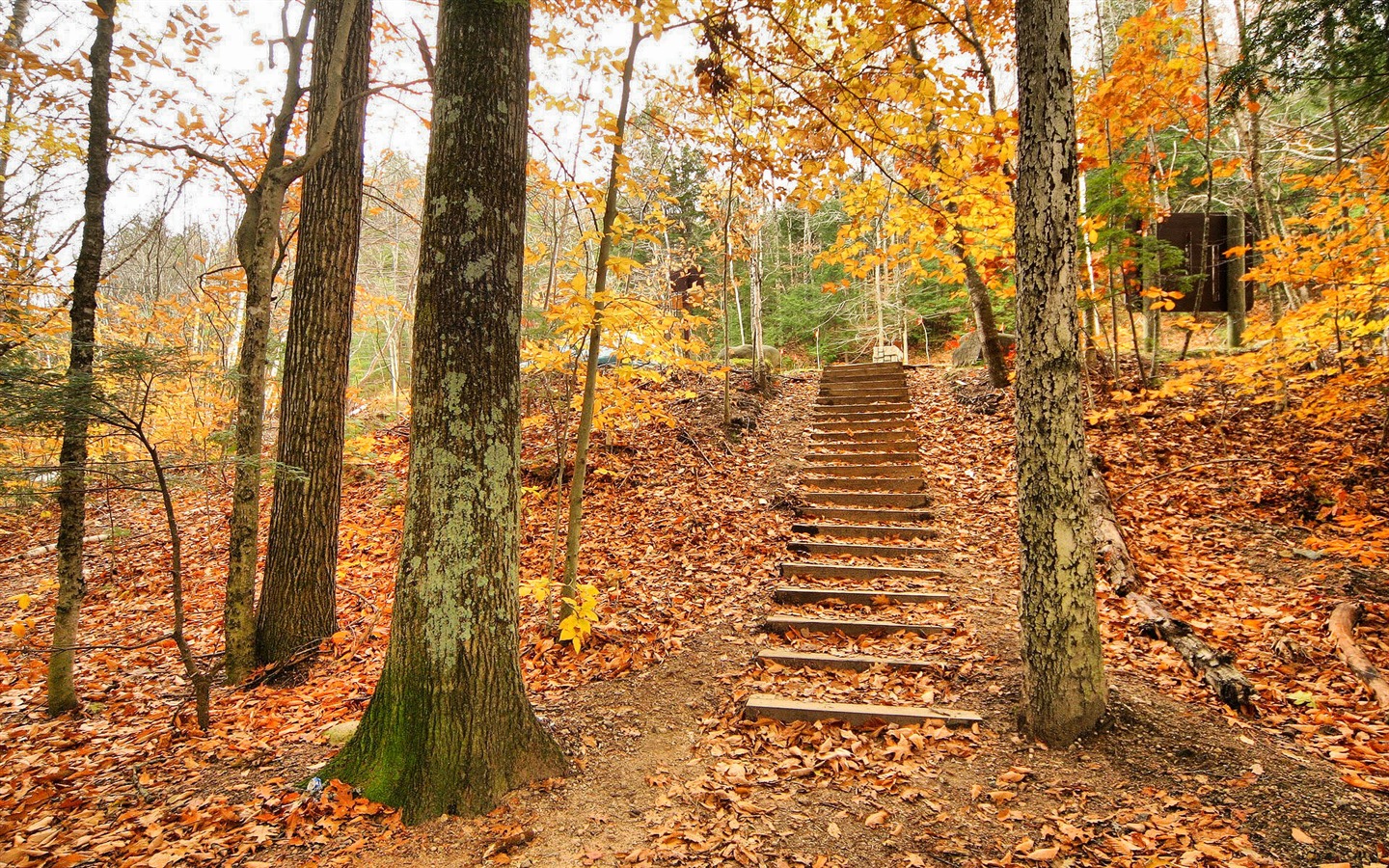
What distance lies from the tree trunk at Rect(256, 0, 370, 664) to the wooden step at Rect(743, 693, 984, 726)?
3869 millimetres

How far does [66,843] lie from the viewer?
2.76 metres

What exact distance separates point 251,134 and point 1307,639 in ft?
→ 35.7

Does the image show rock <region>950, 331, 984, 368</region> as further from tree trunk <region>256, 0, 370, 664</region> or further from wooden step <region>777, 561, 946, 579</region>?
tree trunk <region>256, 0, 370, 664</region>

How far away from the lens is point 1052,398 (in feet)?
11.0

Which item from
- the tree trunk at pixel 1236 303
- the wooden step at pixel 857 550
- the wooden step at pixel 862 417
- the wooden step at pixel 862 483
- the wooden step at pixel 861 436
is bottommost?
the wooden step at pixel 857 550

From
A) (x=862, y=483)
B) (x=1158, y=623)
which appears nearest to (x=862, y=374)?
(x=862, y=483)

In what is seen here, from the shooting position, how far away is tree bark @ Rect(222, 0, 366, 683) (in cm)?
430

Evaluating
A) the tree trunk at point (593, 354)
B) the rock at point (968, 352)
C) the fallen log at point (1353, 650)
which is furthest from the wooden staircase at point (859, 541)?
the fallen log at point (1353, 650)

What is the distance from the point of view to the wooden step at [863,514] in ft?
24.8

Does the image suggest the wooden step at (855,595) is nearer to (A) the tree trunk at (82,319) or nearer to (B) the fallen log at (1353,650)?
(B) the fallen log at (1353,650)

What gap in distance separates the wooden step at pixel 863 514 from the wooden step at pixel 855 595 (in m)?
1.88

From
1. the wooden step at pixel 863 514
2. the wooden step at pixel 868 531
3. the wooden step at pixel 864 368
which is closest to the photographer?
the wooden step at pixel 868 531

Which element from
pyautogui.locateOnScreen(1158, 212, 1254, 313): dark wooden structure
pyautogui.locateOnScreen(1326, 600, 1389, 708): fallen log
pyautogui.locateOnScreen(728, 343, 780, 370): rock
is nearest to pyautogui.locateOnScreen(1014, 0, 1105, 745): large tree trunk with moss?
pyautogui.locateOnScreen(1326, 600, 1389, 708): fallen log

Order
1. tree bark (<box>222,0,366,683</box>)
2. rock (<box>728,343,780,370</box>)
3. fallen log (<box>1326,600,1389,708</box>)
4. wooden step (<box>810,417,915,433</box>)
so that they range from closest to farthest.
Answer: fallen log (<box>1326,600,1389,708</box>) < tree bark (<box>222,0,366,683</box>) < wooden step (<box>810,417,915,433</box>) < rock (<box>728,343,780,370</box>)
